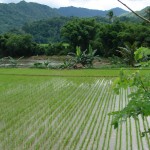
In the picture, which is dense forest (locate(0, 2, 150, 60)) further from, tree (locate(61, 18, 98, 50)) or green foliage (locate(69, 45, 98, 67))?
green foliage (locate(69, 45, 98, 67))

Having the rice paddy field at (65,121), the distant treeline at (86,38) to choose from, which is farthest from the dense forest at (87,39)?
the rice paddy field at (65,121)

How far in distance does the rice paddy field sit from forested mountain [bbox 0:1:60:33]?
236 feet

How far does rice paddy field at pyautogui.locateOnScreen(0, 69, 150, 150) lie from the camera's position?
6.44 m

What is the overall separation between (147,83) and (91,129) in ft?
15.7

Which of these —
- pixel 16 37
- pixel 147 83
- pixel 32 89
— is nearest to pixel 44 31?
pixel 16 37

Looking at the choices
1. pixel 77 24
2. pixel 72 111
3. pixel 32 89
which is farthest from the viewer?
pixel 77 24

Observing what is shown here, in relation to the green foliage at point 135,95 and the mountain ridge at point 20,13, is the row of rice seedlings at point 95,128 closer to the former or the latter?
the green foliage at point 135,95

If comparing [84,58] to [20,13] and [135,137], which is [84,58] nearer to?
[135,137]

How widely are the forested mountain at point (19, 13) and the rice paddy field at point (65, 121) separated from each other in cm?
7207

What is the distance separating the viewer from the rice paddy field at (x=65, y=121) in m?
6.44

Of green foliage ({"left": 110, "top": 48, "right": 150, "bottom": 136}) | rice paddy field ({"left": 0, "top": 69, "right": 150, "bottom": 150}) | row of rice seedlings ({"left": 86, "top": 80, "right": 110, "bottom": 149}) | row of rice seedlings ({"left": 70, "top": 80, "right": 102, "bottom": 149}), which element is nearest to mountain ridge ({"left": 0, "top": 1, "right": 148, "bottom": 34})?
rice paddy field ({"left": 0, "top": 69, "right": 150, "bottom": 150})

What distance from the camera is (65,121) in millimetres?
8328

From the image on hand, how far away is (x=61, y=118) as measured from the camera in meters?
8.68

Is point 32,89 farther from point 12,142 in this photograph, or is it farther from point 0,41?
point 0,41
